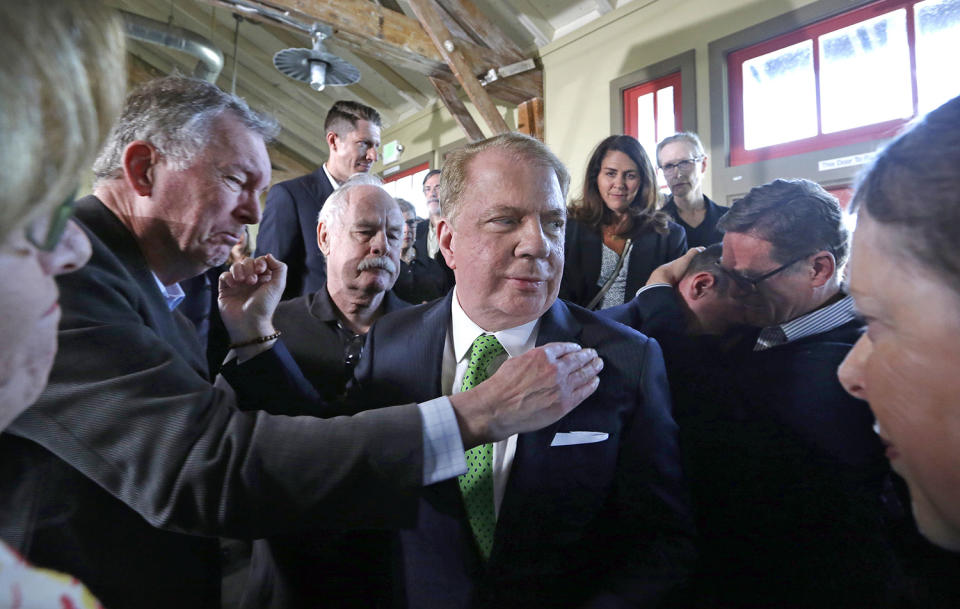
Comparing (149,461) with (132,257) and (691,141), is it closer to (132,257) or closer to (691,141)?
(132,257)

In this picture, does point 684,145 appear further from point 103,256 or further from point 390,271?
point 103,256

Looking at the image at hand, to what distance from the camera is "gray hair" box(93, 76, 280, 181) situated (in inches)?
43.4

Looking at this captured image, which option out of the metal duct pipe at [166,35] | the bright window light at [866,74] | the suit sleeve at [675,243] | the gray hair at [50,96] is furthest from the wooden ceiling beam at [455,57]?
the gray hair at [50,96]

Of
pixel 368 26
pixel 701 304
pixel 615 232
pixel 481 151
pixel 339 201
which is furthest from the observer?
pixel 368 26

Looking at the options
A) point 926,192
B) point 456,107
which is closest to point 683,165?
point 926,192

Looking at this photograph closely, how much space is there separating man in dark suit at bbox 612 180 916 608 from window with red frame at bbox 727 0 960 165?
2682 mm

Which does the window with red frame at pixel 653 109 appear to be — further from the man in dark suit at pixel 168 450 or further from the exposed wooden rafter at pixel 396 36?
the man in dark suit at pixel 168 450

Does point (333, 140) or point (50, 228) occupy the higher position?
point (333, 140)

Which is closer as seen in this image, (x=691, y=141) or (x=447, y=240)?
(x=447, y=240)

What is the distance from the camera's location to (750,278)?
53.7 inches

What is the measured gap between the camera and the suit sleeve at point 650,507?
1106mm

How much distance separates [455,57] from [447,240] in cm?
505

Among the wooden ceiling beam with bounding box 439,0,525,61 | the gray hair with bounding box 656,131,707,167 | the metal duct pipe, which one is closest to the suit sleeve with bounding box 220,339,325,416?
Result: the gray hair with bounding box 656,131,707,167

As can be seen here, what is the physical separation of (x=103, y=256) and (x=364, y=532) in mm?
843
